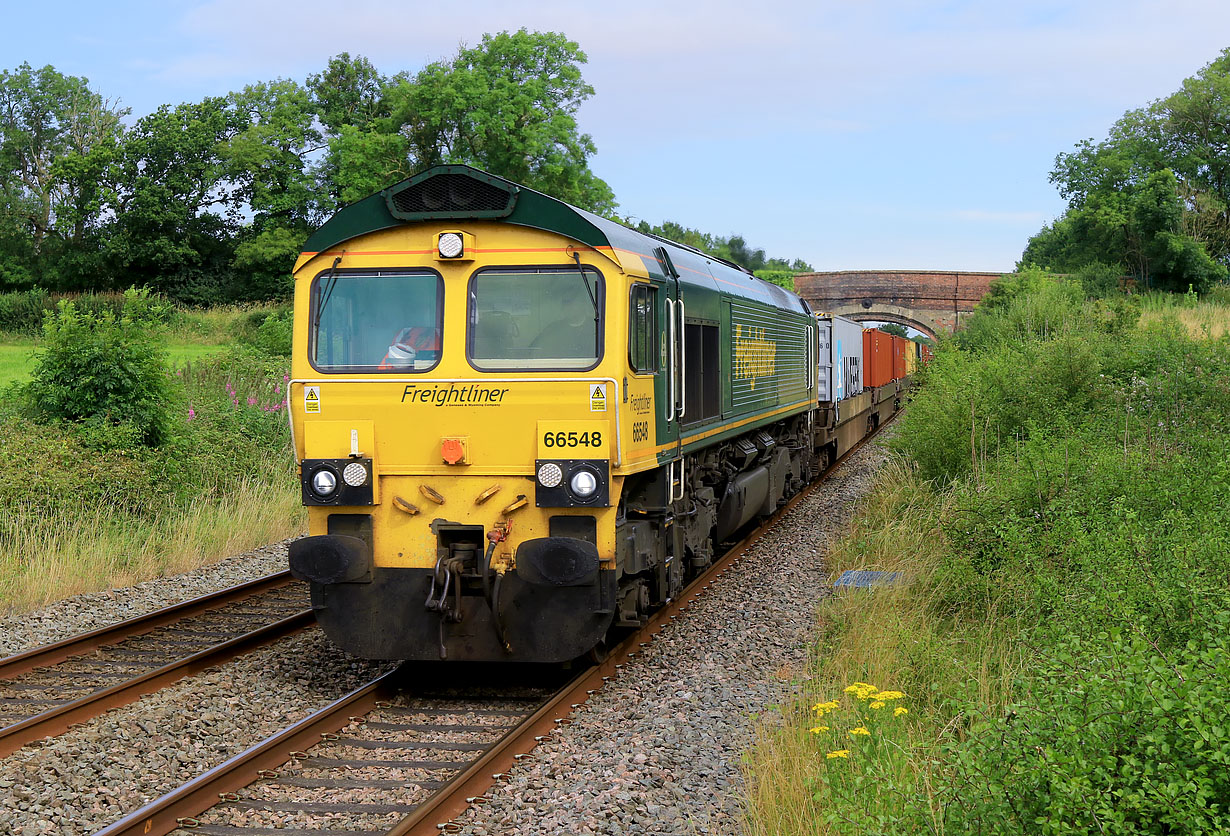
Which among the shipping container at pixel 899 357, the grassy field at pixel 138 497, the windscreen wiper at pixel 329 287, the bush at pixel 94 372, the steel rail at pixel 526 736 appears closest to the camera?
the steel rail at pixel 526 736

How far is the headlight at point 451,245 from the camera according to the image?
7223 millimetres

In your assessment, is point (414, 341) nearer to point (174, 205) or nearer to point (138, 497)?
point (138, 497)

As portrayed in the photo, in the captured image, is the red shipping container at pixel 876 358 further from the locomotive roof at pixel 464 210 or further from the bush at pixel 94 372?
the locomotive roof at pixel 464 210

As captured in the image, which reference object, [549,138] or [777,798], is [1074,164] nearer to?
[549,138]

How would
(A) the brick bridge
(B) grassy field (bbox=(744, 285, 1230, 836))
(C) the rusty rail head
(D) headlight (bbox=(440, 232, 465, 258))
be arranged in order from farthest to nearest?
(A) the brick bridge
(D) headlight (bbox=(440, 232, 465, 258))
(C) the rusty rail head
(B) grassy field (bbox=(744, 285, 1230, 836))

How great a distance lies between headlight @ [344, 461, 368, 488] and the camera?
23.4 feet

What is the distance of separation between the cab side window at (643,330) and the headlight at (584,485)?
0.85 m

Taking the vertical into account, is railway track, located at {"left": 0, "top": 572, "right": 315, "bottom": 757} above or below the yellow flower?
below

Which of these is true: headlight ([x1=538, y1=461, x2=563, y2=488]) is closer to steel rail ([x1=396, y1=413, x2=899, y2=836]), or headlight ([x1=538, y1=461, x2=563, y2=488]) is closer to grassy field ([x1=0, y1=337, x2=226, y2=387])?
steel rail ([x1=396, y1=413, x2=899, y2=836])

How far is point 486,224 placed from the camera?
7.32m

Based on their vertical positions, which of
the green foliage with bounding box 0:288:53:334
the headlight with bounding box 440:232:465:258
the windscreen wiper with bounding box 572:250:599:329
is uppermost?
the green foliage with bounding box 0:288:53:334

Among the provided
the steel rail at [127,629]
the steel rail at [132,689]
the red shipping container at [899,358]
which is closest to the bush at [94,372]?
the steel rail at [127,629]

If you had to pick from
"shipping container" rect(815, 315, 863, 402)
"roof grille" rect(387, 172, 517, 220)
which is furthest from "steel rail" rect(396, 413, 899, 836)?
"shipping container" rect(815, 315, 863, 402)

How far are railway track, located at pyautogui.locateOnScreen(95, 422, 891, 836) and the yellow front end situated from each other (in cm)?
39
